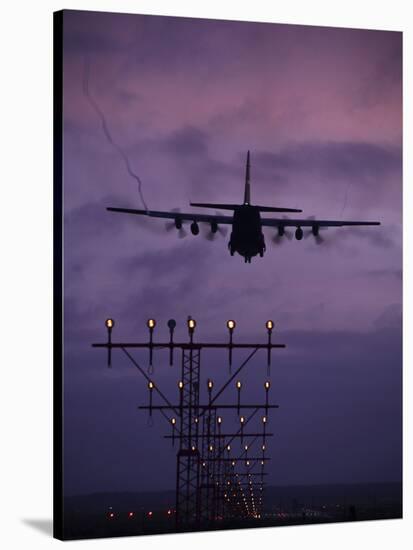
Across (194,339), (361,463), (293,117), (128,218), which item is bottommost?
(361,463)

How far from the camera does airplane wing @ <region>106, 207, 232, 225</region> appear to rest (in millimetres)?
19516

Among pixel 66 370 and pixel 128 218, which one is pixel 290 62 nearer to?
pixel 128 218

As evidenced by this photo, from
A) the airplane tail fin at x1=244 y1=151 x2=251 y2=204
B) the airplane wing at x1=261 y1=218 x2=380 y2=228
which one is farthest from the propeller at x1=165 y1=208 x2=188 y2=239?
the airplane wing at x1=261 y1=218 x2=380 y2=228

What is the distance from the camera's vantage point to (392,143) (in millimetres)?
21141

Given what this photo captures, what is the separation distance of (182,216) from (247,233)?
932 millimetres

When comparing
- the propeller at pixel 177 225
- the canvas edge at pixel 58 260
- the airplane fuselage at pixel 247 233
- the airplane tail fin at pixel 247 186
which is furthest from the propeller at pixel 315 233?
the canvas edge at pixel 58 260

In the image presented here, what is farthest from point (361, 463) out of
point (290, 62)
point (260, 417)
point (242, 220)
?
point (290, 62)

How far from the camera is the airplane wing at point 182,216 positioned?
19516 mm

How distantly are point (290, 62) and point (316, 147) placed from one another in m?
1.10

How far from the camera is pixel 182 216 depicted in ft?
65.0

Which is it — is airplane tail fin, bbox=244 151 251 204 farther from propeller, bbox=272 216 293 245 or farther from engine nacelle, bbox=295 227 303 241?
engine nacelle, bbox=295 227 303 241

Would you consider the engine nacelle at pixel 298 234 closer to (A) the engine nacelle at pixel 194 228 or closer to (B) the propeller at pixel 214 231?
(B) the propeller at pixel 214 231

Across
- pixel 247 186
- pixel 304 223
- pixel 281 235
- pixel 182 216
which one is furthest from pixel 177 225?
pixel 304 223

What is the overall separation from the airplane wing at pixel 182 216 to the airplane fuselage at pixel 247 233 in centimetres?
13
